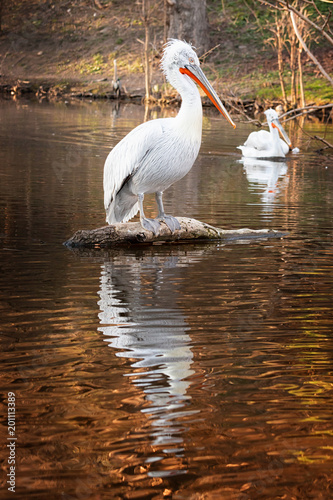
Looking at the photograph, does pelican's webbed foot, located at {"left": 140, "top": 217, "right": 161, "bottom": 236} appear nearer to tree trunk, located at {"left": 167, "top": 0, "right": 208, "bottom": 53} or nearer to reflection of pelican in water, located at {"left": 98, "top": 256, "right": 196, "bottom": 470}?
reflection of pelican in water, located at {"left": 98, "top": 256, "right": 196, "bottom": 470}

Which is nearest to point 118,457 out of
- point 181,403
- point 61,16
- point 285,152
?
point 181,403

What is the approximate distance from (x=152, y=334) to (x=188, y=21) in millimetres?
25661

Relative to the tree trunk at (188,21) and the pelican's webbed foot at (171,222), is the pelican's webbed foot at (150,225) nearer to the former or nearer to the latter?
the pelican's webbed foot at (171,222)

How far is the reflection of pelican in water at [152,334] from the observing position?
3096mm

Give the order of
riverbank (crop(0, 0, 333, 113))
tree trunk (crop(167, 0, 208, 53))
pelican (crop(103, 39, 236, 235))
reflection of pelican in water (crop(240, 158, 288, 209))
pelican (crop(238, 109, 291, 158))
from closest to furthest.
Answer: pelican (crop(103, 39, 236, 235)) → reflection of pelican in water (crop(240, 158, 288, 209)) → pelican (crop(238, 109, 291, 158)) → riverbank (crop(0, 0, 333, 113)) → tree trunk (crop(167, 0, 208, 53))

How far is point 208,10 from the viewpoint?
32469mm

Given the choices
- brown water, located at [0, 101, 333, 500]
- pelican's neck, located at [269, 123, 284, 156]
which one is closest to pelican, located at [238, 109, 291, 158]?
pelican's neck, located at [269, 123, 284, 156]

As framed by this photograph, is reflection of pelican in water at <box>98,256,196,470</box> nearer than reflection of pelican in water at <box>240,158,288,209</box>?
Yes

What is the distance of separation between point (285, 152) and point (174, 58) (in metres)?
7.83

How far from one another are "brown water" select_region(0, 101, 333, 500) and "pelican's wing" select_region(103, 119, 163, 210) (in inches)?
23.2

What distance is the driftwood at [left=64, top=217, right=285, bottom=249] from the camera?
20.3 feet

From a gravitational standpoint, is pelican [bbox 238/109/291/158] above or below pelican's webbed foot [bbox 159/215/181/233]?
above

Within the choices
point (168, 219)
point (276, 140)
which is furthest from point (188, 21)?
point (168, 219)

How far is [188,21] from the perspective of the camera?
2811 centimetres
